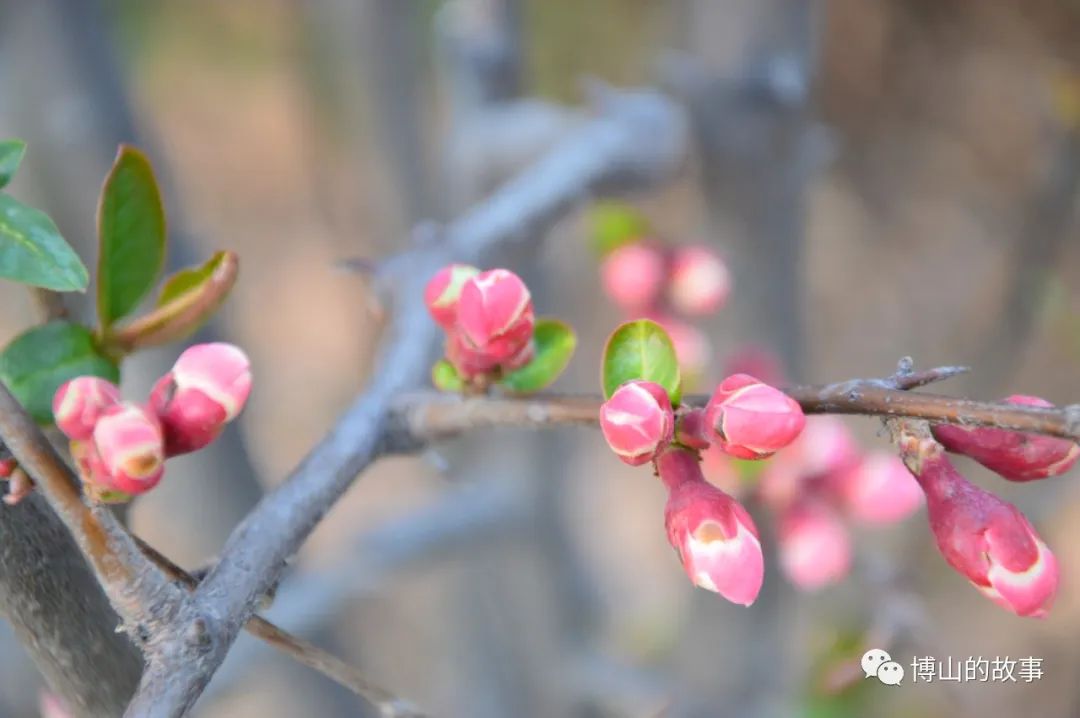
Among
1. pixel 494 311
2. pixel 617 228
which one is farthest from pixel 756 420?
pixel 617 228

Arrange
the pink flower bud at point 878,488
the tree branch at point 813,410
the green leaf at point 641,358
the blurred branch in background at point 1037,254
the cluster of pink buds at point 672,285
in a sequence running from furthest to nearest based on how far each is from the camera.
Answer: the blurred branch in background at point 1037,254 → the cluster of pink buds at point 672,285 → the pink flower bud at point 878,488 → the green leaf at point 641,358 → the tree branch at point 813,410

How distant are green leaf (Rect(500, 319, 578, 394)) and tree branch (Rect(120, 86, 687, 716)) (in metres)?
0.07

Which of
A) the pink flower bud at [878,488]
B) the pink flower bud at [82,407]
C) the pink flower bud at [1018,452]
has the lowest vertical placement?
the pink flower bud at [878,488]

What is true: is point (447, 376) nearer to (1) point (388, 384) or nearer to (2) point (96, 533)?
(1) point (388, 384)

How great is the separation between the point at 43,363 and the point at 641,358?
29 centimetres

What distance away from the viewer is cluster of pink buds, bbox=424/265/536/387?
43 cm

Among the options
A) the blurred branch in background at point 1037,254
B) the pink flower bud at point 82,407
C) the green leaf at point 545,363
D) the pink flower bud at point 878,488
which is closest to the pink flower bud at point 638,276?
the pink flower bud at point 878,488

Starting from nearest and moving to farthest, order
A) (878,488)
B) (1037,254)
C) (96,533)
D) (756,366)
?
(96,533)
(878,488)
(756,366)
(1037,254)

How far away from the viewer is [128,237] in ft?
1.58

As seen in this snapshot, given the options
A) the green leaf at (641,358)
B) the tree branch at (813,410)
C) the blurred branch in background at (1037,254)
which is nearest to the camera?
the tree branch at (813,410)

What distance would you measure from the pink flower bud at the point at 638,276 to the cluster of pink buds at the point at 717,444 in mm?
523

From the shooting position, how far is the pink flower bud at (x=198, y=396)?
1.25ft

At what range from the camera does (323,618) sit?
120 cm

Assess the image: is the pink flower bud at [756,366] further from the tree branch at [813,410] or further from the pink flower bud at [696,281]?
the tree branch at [813,410]
